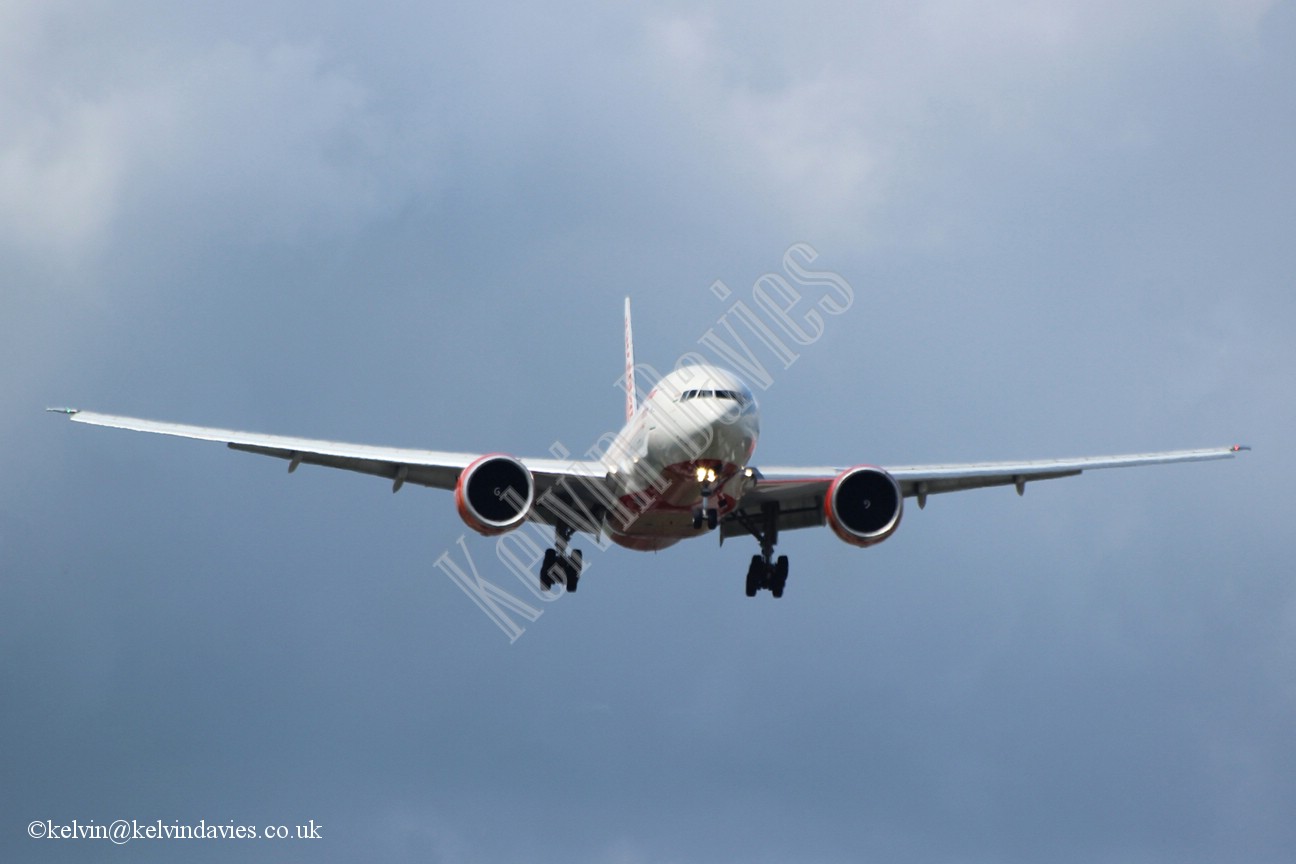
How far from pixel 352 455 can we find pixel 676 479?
8.09m

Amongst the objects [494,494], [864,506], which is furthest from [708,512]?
[494,494]

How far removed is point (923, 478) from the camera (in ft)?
138

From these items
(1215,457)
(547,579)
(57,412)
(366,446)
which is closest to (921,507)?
(1215,457)

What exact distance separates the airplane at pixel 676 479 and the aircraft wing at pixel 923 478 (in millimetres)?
43

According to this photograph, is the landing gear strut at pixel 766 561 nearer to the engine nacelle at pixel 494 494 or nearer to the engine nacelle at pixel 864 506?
the engine nacelle at pixel 864 506

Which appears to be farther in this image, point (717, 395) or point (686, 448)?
point (686, 448)

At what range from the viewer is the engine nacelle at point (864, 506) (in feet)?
132

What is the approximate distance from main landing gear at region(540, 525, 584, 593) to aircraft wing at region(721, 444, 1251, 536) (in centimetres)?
420

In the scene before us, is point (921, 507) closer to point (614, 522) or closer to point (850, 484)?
point (850, 484)

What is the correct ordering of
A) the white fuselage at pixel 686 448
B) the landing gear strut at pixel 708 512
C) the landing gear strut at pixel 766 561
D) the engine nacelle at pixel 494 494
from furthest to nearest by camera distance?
the landing gear strut at pixel 766 561, the engine nacelle at pixel 494 494, the landing gear strut at pixel 708 512, the white fuselage at pixel 686 448

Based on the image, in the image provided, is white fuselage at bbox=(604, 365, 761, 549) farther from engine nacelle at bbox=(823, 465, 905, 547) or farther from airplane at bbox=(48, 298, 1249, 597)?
engine nacelle at bbox=(823, 465, 905, 547)

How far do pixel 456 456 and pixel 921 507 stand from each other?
1217 cm

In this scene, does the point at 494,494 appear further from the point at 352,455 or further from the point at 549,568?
the point at 549,568

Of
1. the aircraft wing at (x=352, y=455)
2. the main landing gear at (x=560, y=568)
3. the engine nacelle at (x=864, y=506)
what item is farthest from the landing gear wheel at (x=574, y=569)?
the engine nacelle at (x=864, y=506)
